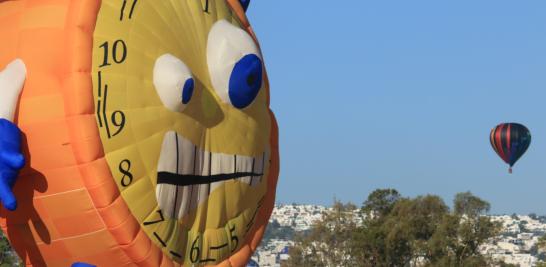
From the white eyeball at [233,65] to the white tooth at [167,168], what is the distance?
1329 mm

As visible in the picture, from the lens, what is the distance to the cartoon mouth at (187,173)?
16.4 meters

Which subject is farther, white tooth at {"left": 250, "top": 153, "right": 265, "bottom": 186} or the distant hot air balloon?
the distant hot air balloon

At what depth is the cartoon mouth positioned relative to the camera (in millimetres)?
16406

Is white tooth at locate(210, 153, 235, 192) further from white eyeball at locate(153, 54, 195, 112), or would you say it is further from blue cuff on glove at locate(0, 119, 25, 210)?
blue cuff on glove at locate(0, 119, 25, 210)

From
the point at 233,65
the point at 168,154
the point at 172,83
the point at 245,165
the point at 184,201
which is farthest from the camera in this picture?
the point at 245,165

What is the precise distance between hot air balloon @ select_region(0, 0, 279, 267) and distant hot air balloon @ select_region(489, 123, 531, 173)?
36.2 metres

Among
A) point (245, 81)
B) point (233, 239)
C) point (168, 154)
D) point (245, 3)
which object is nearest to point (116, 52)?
point (168, 154)

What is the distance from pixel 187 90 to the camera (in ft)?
53.9

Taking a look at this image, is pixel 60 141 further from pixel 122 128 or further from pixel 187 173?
pixel 187 173

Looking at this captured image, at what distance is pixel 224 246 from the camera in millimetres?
18000

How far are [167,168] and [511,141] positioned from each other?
38.0m

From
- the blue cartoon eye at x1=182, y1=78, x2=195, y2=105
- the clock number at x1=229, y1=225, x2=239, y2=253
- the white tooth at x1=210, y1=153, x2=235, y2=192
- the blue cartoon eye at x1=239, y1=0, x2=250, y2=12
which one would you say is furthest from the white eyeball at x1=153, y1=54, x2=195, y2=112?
the blue cartoon eye at x1=239, y1=0, x2=250, y2=12

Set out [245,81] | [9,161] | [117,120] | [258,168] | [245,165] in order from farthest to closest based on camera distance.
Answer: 1. [258,168]
2. [245,165]
3. [245,81]
4. [117,120]
5. [9,161]

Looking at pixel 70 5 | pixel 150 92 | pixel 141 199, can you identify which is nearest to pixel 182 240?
pixel 141 199
